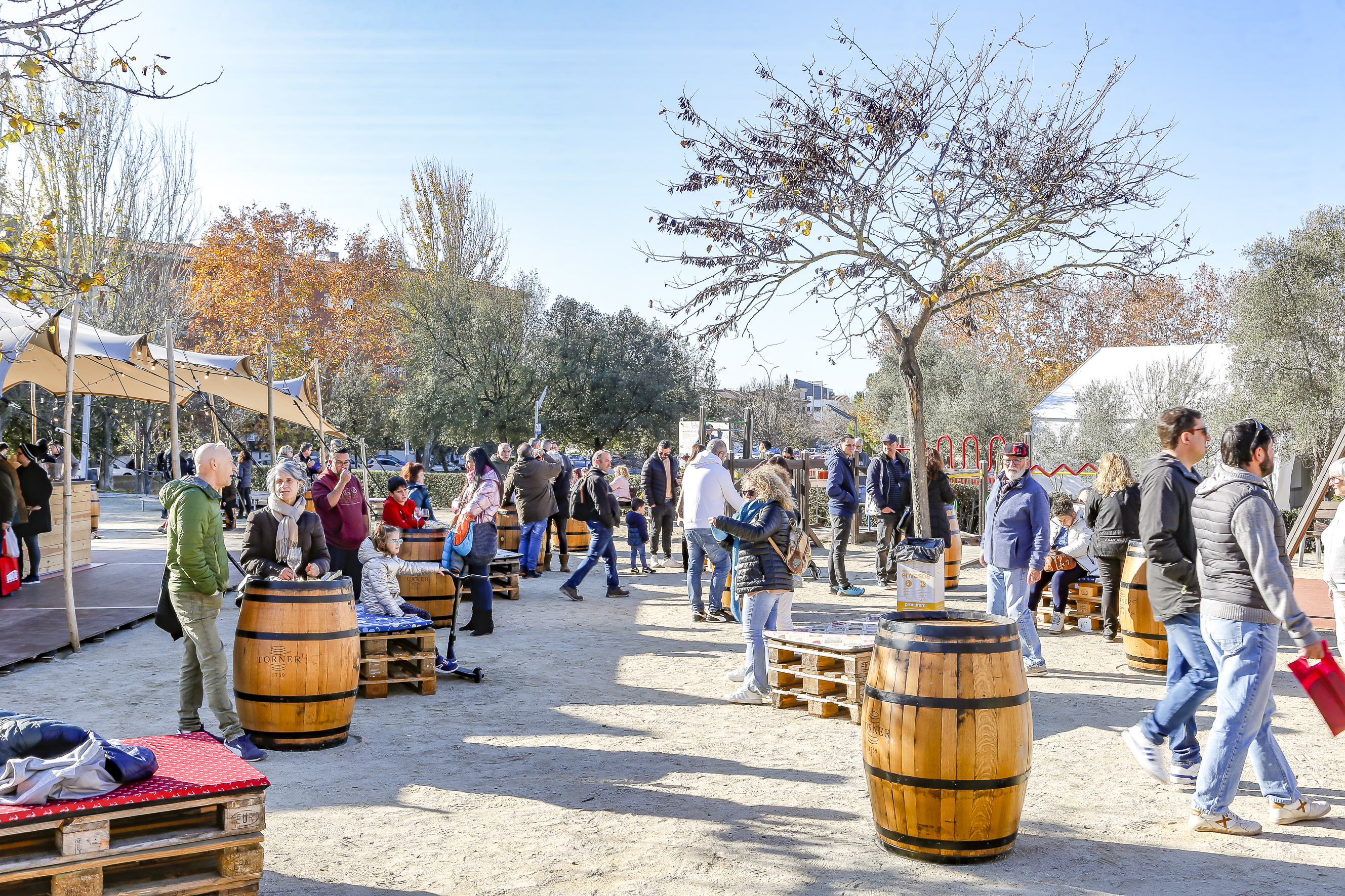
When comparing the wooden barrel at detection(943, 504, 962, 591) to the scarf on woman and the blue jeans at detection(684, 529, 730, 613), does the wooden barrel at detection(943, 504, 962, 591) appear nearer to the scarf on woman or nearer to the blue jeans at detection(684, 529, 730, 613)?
the blue jeans at detection(684, 529, 730, 613)

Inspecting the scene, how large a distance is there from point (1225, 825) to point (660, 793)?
2.61 metres

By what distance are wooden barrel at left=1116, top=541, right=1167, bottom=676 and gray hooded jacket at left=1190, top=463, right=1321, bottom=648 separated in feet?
12.0

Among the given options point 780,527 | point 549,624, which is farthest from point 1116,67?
point 549,624

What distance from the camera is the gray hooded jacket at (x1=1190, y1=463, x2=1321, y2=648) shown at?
4152mm

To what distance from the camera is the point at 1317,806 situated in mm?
4668

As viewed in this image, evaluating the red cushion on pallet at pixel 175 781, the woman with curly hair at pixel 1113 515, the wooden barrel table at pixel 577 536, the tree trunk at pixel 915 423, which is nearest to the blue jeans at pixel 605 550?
the wooden barrel table at pixel 577 536

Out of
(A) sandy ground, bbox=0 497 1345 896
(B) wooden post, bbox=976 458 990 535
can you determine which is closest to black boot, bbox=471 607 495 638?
Answer: (A) sandy ground, bbox=0 497 1345 896

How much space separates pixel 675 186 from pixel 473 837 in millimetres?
8647

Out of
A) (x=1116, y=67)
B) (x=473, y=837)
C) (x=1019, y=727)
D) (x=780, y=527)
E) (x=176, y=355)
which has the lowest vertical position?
(x=473, y=837)

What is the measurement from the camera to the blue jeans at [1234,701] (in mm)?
4336

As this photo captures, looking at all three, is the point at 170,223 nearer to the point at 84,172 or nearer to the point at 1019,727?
the point at 84,172

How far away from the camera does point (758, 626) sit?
7.07 m

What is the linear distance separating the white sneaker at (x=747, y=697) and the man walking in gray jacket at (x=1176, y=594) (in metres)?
2.56

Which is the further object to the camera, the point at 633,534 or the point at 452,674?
the point at 633,534
